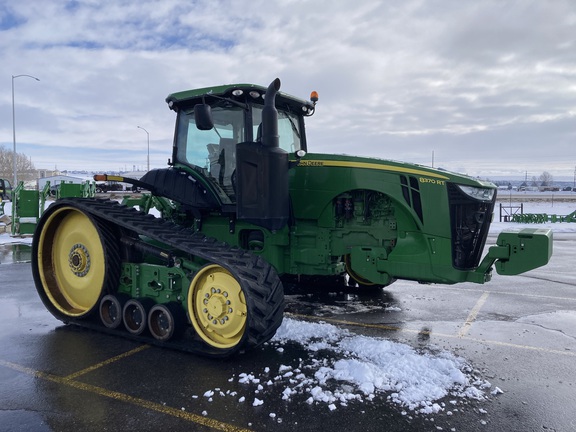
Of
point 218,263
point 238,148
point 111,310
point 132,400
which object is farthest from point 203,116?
point 132,400

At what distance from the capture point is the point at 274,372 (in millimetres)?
4367

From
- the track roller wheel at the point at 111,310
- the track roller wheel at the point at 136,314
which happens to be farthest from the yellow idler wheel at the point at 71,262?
the track roller wheel at the point at 136,314

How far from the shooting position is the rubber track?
14.5 ft

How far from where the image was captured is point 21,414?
3.63m

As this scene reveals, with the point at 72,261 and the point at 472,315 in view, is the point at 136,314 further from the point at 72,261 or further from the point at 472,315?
the point at 472,315

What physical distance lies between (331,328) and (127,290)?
250 centimetres

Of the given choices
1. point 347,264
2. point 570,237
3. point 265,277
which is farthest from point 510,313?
point 570,237

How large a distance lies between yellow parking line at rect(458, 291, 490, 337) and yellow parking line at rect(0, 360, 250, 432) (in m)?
3.40

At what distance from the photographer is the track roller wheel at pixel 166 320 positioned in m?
4.94

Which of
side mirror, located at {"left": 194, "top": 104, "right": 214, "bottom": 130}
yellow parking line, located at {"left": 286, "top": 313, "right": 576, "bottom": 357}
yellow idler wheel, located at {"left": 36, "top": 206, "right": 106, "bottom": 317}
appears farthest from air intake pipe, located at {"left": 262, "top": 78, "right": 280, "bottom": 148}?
yellow parking line, located at {"left": 286, "top": 313, "right": 576, "bottom": 357}

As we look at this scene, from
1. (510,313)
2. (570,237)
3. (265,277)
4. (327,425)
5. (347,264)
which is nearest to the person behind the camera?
(327,425)

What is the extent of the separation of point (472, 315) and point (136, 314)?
14.8ft

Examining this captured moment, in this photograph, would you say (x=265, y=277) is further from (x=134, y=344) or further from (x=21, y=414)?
(x=21, y=414)

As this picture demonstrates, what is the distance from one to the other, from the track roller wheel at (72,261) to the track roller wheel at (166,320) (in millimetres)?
801
